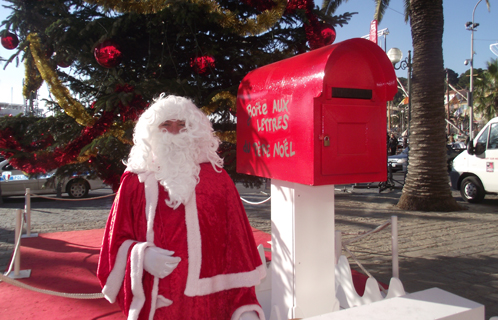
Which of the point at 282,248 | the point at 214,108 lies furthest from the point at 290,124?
the point at 214,108

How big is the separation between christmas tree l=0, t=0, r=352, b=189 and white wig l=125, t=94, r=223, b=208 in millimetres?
1792

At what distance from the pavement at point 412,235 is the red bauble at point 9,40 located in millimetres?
3055

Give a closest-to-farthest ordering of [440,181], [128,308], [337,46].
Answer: [128,308] < [337,46] < [440,181]

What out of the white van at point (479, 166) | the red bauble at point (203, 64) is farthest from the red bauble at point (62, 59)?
the white van at point (479, 166)

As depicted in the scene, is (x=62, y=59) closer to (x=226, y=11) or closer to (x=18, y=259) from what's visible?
(x=226, y=11)

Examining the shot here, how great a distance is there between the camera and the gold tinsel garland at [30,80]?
4.43m

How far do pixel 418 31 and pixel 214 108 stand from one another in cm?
628

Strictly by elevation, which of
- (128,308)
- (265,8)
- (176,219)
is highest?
(265,8)

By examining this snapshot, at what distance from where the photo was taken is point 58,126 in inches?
167

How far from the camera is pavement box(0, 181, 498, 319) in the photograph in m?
4.37

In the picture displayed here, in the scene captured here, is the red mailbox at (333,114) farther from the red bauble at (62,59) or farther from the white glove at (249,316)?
the red bauble at (62,59)

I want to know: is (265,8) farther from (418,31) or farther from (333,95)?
(418,31)

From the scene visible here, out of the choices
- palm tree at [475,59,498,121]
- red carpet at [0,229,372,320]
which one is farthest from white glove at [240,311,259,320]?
palm tree at [475,59,498,121]

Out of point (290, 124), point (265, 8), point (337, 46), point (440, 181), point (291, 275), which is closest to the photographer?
point (337, 46)
